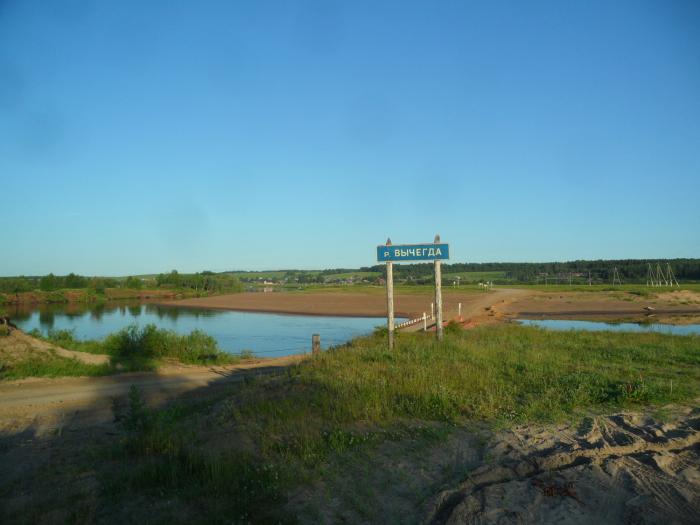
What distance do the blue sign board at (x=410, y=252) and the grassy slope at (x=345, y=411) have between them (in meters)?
3.62

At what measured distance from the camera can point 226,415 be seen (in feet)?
24.8

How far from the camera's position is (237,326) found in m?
45.0

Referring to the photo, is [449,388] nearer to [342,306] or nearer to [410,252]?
[410,252]

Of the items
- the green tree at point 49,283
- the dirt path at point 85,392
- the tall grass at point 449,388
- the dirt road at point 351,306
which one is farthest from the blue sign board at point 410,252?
the green tree at point 49,283

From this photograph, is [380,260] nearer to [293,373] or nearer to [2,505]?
[293,373]

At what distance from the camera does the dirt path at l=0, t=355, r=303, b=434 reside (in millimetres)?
10133

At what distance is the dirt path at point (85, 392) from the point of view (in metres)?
10.1

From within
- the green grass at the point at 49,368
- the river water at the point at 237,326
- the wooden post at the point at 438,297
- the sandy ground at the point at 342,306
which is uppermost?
the wooden post at the point at 438,297

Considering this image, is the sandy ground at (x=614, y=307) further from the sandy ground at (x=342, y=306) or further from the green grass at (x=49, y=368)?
the green grass at (x=49, y=368)

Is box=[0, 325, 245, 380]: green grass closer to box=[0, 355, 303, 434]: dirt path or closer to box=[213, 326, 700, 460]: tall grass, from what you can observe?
box=[0, 355, 303, 434]: dirt path

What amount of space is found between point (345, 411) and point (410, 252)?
331 inches

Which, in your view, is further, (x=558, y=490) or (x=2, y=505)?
(x=2, y=505)

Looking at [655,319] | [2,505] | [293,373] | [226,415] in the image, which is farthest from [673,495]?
[655,319]

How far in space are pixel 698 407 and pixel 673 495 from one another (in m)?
3.67
